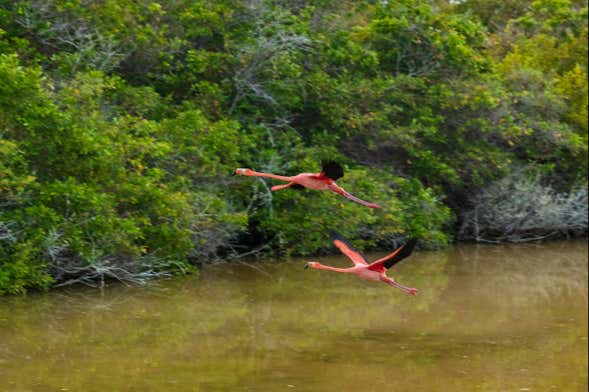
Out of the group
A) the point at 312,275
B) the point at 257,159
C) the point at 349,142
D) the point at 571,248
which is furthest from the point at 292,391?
the point at 571,248

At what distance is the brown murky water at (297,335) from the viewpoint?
408 inches

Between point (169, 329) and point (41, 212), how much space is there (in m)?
2.40

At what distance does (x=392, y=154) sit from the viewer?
2052cm

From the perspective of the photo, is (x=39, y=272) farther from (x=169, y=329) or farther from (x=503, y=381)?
(x=503, y=381)

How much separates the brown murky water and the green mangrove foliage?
29.3 inches

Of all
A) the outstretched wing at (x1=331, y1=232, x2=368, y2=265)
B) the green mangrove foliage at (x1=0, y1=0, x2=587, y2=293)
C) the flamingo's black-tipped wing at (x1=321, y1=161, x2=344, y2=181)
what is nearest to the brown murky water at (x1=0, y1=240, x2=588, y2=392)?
the green mangrove foliage at (x1=0, y1=0, x2=587, y2=293)

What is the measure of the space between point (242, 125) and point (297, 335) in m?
6.30

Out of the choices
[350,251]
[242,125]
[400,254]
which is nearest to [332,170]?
[400,254]

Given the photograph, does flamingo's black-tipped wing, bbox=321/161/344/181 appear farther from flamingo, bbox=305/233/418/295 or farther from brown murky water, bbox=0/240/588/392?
brown murky water, bbox=0/240/588/392

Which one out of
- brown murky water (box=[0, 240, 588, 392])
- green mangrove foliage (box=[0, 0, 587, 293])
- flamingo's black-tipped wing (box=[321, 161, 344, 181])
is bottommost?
brown murky water (box=[0, 240, 588, 392])

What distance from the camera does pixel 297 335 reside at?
41.1 feet

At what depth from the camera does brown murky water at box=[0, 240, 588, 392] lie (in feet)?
34.0

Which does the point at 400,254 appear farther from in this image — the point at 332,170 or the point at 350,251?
the point at 350,251

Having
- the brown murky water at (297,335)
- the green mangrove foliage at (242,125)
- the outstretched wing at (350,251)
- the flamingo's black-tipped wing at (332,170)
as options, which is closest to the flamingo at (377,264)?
the outstretched wing at (350,251)
